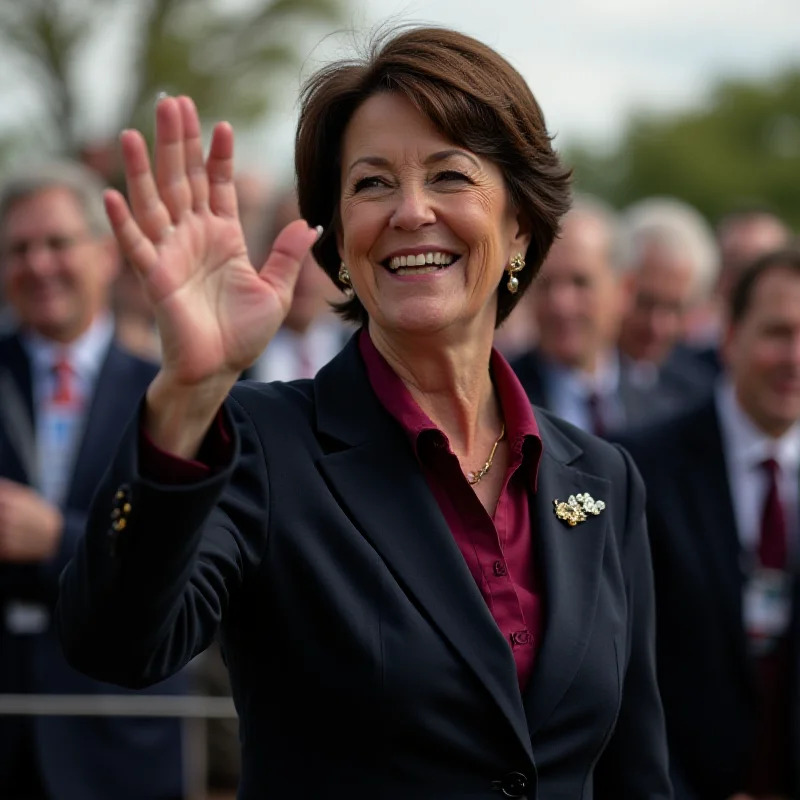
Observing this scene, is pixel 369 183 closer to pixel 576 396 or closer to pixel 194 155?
pixel 194 155

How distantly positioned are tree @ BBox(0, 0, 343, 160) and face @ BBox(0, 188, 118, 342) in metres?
16.0

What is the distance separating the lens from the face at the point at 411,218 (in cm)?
281

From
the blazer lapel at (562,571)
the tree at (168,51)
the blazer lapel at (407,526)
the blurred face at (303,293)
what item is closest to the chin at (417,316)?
the blazer lapel at (407,526)

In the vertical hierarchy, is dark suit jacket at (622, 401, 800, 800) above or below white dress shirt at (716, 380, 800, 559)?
below

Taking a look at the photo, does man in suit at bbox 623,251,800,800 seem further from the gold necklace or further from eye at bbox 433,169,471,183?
eye at bbox 433,169,471,183

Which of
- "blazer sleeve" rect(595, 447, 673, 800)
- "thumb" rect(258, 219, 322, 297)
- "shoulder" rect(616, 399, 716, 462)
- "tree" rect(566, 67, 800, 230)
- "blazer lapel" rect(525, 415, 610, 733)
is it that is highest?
"tree" rect(566, 67, 800, 230)

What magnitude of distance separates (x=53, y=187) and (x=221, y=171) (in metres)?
3.29

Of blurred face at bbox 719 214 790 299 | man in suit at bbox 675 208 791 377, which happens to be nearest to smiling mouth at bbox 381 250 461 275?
man in suit at bbox 675 208 791 377

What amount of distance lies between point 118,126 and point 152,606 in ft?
69.7

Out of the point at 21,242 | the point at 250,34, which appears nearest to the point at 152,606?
the point at 21,242

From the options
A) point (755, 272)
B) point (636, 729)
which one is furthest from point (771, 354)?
point (636, 729)

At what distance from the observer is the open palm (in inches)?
83.7

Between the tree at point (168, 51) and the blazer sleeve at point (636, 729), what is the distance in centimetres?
1881

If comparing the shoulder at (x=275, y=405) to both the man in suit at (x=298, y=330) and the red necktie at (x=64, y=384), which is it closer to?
the red necktie at (x=64, y=384)
